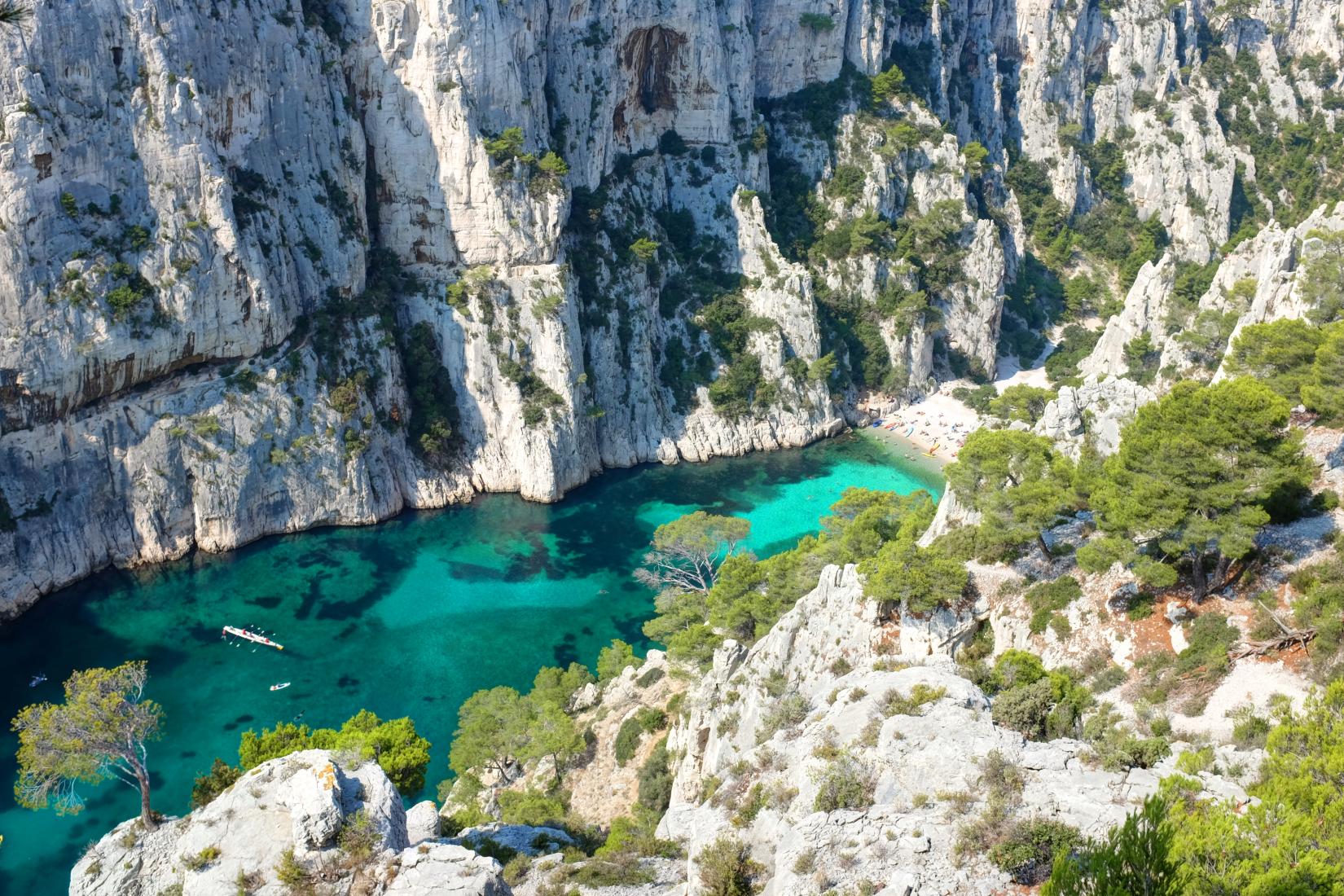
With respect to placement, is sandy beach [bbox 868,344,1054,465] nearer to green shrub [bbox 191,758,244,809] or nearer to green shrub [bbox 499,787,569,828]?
green shrub [bbox 499,787,569,828]

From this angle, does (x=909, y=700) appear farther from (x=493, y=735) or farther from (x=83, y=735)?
(x=83, y=735)

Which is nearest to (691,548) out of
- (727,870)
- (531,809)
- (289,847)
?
(531,809)

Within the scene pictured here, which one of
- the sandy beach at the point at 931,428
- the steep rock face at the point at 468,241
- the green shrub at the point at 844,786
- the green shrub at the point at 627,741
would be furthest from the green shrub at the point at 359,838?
the sandy beach at the point at 931,428

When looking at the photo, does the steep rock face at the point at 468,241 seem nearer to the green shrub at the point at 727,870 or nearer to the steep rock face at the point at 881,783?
the steep rock face at the point at 881,783

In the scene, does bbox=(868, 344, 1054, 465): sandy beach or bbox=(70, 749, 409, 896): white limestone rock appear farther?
bbox=(868, 344, 1054, 465): sandy beach

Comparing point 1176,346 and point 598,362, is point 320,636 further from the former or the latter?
point 1176,346

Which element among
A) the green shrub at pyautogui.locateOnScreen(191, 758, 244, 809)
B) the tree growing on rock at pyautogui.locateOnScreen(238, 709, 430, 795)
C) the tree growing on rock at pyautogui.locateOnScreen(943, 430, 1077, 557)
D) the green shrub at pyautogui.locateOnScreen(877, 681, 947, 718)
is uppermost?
the tree growing on rock at pyautogui.locateOnScreen(943, 430, 1077, 557)

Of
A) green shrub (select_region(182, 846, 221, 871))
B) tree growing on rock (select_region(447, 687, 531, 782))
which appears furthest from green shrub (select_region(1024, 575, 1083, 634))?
green shrub (select_region(182, 846, 221, 871))
